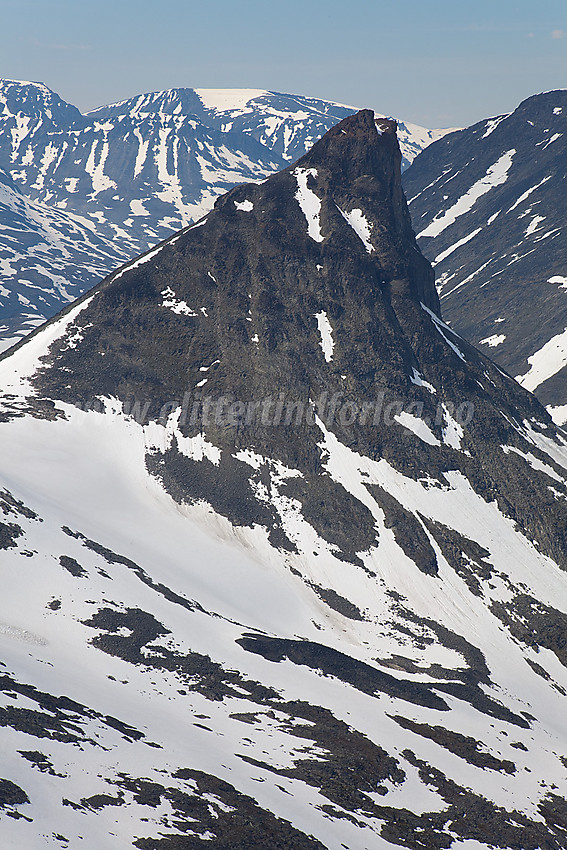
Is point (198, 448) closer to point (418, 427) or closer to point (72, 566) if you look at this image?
point (418, 427)

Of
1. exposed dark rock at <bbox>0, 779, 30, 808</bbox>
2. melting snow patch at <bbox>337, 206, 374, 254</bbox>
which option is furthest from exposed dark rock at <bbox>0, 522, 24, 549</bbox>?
melting snow patch at <bbox>337, 206, 374, 254</bbox>

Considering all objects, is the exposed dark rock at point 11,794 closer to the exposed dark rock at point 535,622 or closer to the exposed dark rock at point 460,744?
the exposed dark rock at point 460,744

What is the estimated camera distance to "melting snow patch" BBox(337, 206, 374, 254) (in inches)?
6260

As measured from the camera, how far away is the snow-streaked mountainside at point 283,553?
63281 mm

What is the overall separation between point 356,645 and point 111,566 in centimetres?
3273

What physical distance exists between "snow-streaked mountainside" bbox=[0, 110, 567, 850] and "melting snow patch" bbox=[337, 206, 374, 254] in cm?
74

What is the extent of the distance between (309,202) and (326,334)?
3123 centimetres

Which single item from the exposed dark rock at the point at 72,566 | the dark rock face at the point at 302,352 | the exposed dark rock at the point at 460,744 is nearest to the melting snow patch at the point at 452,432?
the dark rock face at the point at 302,352

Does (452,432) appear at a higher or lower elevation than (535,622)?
higher

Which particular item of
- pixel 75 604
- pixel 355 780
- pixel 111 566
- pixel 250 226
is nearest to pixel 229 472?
pixel 111 566

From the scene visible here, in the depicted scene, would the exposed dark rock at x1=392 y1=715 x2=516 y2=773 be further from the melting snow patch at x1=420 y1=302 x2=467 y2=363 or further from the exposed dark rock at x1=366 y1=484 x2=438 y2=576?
the melting snow patch at x1=420 y1=302 x2=467 y2=363

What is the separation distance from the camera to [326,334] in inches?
5842

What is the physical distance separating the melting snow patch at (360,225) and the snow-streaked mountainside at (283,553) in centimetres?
74

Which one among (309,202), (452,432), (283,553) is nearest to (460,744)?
(283,553)
